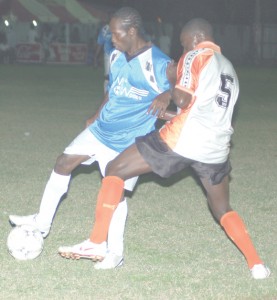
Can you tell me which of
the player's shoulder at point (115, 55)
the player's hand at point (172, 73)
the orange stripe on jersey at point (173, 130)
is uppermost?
the player's shoulder at point (115, 55)

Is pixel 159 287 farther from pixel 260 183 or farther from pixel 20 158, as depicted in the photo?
pixel 20 158

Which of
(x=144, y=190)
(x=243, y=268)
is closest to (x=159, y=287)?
(x=243, y=268)

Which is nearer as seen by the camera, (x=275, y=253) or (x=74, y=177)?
(x=275, y=253)

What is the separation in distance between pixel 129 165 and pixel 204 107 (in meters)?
0.70

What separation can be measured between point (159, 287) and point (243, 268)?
86cm

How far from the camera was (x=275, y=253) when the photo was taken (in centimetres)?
668

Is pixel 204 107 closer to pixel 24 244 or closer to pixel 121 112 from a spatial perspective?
pixel 121 112

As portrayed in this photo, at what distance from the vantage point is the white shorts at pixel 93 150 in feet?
21.3

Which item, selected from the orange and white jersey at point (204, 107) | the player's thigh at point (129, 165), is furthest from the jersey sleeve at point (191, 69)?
the player's thigh at point (129, 165)

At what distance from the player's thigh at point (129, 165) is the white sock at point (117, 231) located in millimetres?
528

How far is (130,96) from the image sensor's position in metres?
6.29

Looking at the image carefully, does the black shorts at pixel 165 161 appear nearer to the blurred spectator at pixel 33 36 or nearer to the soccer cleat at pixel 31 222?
the soccer cleat at pixel 31 222

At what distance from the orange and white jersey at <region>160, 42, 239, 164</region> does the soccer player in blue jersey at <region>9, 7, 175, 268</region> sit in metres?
0.37

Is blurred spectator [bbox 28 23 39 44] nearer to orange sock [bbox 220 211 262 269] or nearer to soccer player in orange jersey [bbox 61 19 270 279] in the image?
soccer player in orange jersey [bbox 61 19 270 279]
